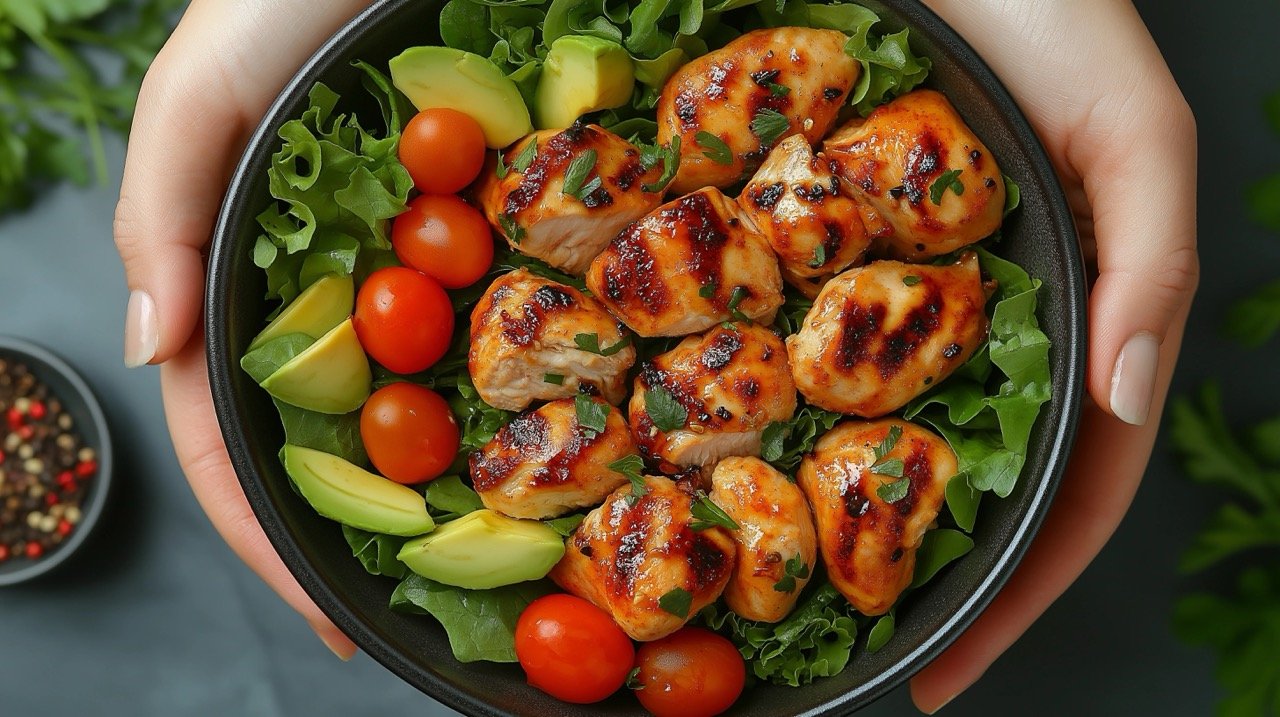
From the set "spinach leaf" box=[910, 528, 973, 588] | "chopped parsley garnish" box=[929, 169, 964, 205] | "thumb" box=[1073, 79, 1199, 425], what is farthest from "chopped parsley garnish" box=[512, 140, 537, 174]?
"thumb" box=[1073, 79, 1199, 425]

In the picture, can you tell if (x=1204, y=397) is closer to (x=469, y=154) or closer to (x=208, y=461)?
(x=469, y=154)

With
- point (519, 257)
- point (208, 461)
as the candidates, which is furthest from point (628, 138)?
point (208, 461)

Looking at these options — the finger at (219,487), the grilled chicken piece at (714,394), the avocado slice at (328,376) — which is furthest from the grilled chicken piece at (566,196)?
the finger at (219,487)

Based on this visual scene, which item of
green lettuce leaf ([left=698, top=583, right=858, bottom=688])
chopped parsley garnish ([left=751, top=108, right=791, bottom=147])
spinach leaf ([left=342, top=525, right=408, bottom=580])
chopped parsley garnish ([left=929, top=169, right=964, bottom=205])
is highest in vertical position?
chopped parsley garnish ([left=751, top=108, right=791, bottom=147])

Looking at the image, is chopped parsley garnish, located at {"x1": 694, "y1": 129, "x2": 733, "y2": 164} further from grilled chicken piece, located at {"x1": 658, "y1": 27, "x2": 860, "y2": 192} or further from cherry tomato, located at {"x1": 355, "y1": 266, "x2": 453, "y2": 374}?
cherry tomato, located at {"x1": 355, "y1": 266, "x2": 453, "y2": 374}

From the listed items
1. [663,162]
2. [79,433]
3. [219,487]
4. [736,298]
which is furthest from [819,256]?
[79,433]

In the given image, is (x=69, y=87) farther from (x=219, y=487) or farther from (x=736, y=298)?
(x=736, y=298)
